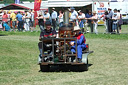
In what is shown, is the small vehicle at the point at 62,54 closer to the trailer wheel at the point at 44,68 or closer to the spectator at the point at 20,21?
the trailer wheel at the point at 44,68

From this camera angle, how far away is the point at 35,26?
30.2 m

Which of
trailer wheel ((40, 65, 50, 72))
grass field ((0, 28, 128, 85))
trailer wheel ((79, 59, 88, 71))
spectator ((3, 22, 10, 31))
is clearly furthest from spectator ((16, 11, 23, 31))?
trailer wheel ((79, 59, 88, 71))

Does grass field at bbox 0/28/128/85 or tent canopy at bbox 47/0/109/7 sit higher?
tent canopy at bbox 47/0/109/7

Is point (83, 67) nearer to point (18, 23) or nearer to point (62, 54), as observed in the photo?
point (62, 54)

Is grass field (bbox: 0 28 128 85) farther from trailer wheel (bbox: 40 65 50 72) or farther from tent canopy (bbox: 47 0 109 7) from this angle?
tent canopy (bbox: 47 0 109 7)

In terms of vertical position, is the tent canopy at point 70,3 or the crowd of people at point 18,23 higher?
the tent canopy at point 70,3

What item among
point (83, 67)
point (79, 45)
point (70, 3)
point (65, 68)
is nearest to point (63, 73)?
point (83, 67)

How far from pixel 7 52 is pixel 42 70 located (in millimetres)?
5116

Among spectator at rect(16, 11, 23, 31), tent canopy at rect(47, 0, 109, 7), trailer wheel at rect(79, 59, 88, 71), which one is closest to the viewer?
trailer wheel at rect(79, 59, 88, 71)

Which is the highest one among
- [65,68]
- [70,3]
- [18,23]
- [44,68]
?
[70,3]

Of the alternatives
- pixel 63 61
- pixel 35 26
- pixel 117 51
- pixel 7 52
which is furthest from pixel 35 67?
pixel 35 26

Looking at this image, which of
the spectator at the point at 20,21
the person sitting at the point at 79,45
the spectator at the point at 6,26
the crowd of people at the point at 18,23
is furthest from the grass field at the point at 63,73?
the spectator at the point at 6,26

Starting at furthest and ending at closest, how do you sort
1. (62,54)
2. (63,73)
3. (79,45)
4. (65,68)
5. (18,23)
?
(18,23), (65,68), (79,45), (62,54), (63,73)

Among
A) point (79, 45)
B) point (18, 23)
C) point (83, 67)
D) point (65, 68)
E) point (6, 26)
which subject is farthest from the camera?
point (6, 26)
